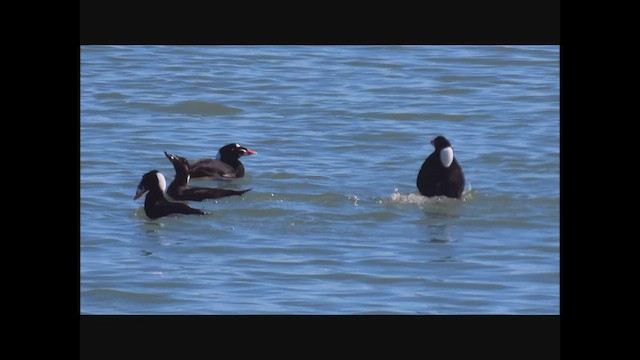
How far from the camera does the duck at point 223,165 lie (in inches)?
712

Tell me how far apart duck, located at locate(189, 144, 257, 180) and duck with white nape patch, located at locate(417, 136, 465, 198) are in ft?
7.25

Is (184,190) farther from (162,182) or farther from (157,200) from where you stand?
(157,200)

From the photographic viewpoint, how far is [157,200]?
16.2m

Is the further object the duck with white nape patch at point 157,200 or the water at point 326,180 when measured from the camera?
the duck with white nape patch at point 157,200

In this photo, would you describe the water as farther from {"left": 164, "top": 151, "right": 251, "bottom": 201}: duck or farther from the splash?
{"left": 164, "top": 151, "right": 251, "bottom": 201}: duck

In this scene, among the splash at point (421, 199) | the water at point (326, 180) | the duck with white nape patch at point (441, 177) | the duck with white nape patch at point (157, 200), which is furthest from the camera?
the duck with white nape patch at point (441, 177)

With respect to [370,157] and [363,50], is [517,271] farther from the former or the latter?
[363,50]

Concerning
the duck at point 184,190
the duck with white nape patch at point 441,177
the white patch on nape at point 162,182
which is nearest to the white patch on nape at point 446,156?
the duck with white nape patch at point 441,177

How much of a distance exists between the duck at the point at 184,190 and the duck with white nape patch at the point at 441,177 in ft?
5.74

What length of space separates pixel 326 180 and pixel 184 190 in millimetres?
1443

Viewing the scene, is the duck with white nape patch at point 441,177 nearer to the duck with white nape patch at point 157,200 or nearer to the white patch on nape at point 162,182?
the duck with white nape patch at point 157,200

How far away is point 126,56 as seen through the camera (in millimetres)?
26984

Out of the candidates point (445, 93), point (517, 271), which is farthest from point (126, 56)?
point (517, 271)

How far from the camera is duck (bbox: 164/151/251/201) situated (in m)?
16.8
